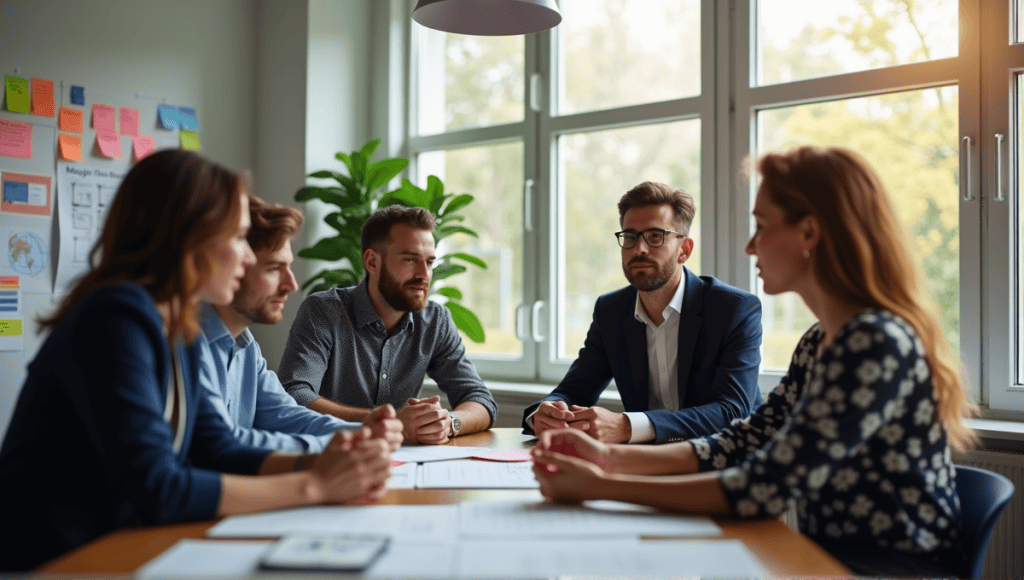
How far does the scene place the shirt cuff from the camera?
1.93 metres

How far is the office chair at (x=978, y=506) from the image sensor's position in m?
1.28

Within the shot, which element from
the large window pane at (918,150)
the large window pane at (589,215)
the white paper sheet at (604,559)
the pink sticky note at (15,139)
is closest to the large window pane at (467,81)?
the large window pane at (589,215)

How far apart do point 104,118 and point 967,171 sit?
3.23 m

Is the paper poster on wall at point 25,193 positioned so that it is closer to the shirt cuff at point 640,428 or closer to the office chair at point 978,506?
the shirt cuff at point 640,428

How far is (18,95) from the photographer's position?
9.71ft

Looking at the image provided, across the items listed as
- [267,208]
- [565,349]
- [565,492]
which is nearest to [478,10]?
[267,208]

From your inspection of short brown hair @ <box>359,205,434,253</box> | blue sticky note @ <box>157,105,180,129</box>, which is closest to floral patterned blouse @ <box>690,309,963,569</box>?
short brown hair @ <box>359,205,434,253</box>

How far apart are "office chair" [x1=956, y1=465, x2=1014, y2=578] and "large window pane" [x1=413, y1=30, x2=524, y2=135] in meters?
2.66

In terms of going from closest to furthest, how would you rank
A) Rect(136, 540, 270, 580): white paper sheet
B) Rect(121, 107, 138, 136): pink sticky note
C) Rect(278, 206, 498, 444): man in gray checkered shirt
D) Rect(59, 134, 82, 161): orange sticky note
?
Rect(136, 540, 270, 580): white paper sheet < Rect(278, 206, 498, 444): man in gray checkered shirt < Rect(59, 134, 82, 161): orange sticky note < Rect(121, 107, 138, 136): pink sticky note

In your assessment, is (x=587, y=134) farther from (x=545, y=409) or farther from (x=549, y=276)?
(x=545, y=409)

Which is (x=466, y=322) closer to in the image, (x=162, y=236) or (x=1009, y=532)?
(x=1009, y=532)

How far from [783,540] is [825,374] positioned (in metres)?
0.25

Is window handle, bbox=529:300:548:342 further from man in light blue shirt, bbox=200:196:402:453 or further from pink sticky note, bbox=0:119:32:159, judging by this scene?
pink sticky note, bbox=0:119:32:159

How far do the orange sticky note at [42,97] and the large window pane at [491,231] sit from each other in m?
1.66
